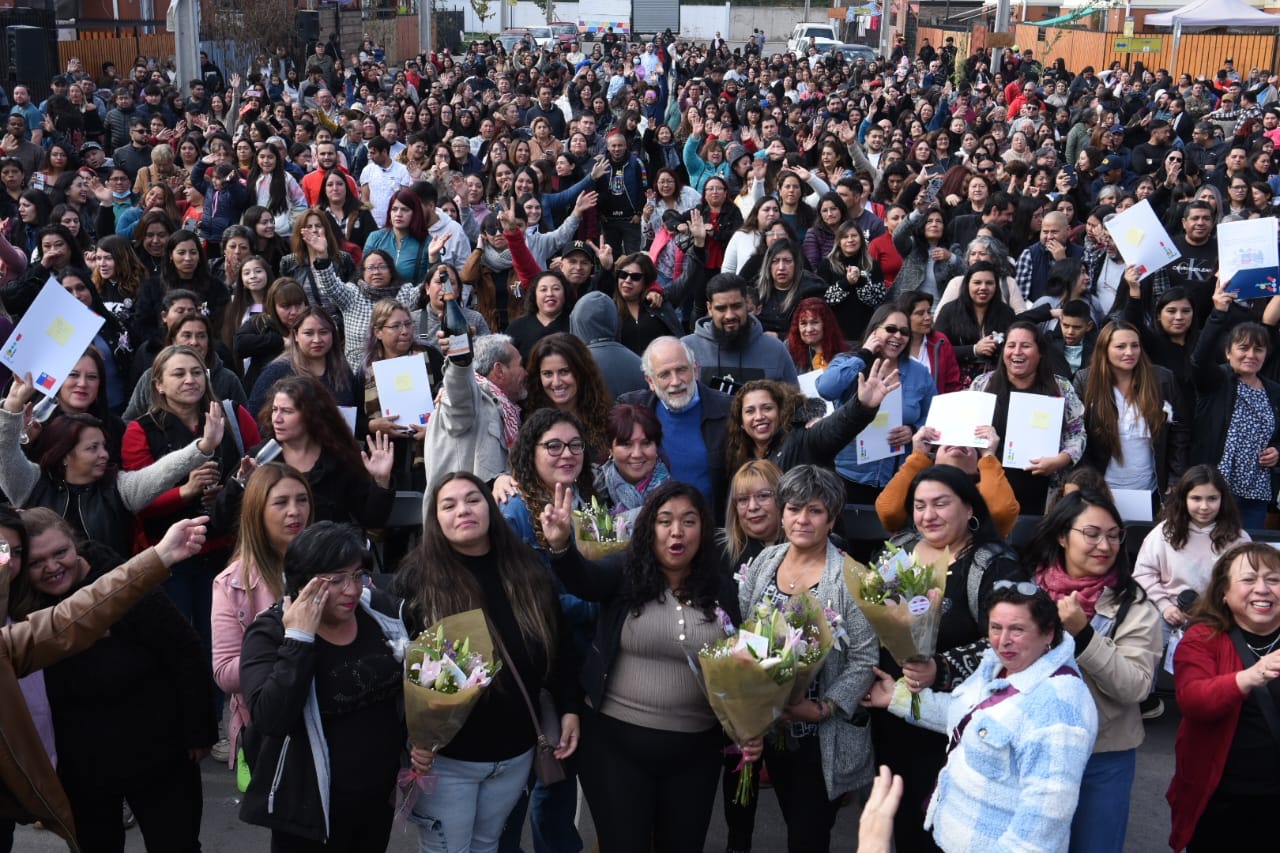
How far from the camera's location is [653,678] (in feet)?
14.3

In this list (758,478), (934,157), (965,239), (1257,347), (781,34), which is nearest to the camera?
(758,478)

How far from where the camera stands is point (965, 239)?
33.3 ft

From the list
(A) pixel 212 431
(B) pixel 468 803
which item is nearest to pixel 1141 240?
(A) pixel 212 431

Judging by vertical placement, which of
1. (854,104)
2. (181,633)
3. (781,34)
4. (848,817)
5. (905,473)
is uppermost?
(781,34)

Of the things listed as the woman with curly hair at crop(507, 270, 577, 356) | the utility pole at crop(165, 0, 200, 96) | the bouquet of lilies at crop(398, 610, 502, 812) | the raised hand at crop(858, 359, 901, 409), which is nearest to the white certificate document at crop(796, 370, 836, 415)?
the raised hand at crop(858, 359, 901, 409)

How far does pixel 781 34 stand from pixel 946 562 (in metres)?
69.2

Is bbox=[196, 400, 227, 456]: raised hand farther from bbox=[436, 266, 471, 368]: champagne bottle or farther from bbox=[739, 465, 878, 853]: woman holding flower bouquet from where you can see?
bbox=[739, 465, 878, 853]: woman holding flower bouquet

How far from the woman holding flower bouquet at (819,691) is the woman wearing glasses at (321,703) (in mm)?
1318

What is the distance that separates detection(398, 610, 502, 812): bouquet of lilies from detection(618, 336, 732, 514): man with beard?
1948 mm

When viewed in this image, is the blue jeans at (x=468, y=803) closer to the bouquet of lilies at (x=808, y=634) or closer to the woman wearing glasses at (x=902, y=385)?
the bouquet of lilies at (x=808, y=634)

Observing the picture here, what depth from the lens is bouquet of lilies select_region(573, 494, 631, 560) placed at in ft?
14.9

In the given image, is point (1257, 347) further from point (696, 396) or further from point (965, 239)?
point (965, 239)

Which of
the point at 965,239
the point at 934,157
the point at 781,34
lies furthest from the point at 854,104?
the point at 781,34

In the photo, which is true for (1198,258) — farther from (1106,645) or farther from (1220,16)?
(1220,16)
